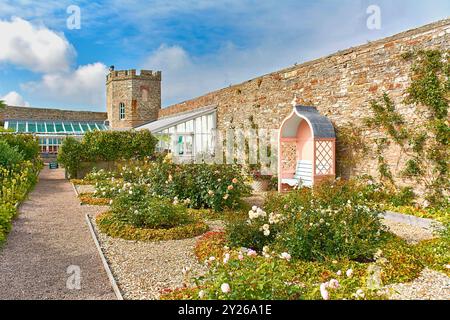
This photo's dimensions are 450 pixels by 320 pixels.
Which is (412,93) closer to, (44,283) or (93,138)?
(44,283)

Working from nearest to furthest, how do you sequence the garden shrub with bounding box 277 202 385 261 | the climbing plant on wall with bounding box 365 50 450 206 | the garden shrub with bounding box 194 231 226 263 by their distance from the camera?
the garden shrub with bounding box 277 202 385 261
the garden shrub with bounding box 194 231 226 263
the climbing plant on wall with bounding box 365 50 450 206

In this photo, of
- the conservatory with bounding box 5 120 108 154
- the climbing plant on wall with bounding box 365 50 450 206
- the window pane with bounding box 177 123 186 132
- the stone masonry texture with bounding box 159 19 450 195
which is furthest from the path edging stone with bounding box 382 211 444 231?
the conservatory with bounding box 5 120 108 154

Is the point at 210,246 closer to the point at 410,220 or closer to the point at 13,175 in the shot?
the point at 410,220

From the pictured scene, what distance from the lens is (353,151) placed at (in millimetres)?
10062

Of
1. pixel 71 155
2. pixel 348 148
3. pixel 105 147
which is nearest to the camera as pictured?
pixel 348 148

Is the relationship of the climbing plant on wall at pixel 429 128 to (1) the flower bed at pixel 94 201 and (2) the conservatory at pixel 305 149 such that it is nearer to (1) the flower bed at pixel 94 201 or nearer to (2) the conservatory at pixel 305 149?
(2) the conservatory at pixel 305 149

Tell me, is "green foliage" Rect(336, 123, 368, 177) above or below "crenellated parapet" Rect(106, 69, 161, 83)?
below

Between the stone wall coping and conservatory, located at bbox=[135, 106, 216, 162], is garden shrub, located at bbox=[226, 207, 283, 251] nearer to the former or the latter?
the stone wall coping

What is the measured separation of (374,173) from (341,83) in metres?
2.55

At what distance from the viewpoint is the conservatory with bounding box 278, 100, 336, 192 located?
33.4ft

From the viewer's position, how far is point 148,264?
4965 mm

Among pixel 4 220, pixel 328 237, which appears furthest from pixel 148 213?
pixel 328 237

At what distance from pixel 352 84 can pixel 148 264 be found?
7290 millimetres

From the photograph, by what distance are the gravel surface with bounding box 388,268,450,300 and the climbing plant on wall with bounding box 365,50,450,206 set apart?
3.39 meters
